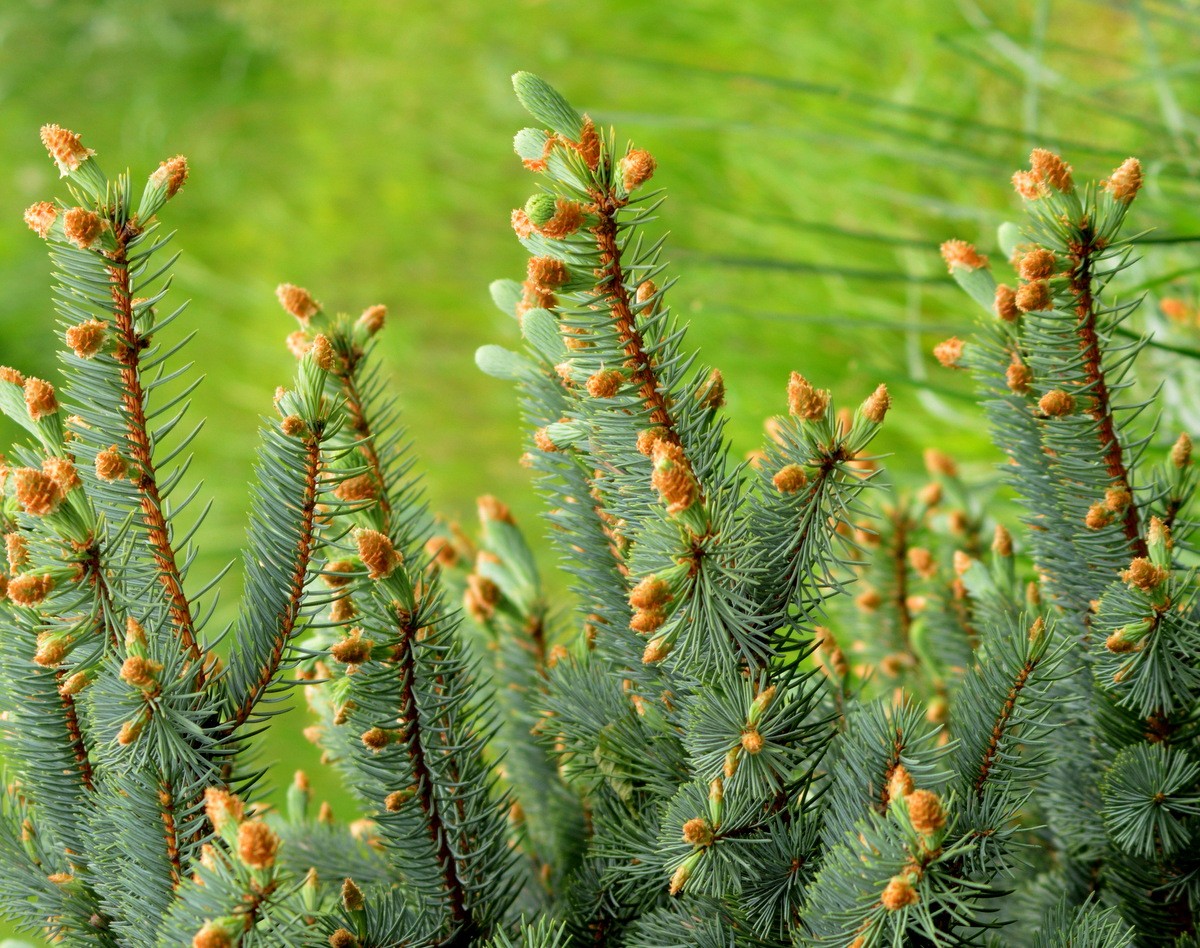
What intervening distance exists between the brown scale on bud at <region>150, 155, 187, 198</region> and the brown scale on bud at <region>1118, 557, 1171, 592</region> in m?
0.31

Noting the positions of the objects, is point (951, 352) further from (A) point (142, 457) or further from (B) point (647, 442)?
(A) point (142, 457)

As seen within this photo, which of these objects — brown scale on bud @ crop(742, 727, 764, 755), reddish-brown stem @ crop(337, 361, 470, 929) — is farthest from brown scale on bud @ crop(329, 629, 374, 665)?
brown scale on bud @ crop(742, 727, 764, 755)

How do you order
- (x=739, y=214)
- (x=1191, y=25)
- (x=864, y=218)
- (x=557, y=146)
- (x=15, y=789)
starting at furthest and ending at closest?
(x=864, y=218), (x=739, y=214), (x=1191, y=25), (x=15, y=789), (x=557, y=146)

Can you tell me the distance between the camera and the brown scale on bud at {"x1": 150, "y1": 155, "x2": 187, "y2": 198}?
0.32m

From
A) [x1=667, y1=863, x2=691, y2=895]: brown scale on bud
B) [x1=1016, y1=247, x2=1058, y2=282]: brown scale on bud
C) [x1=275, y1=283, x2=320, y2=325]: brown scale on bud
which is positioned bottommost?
[x1=667, y1=863, x2=691, y2=895]: brown scale on bud

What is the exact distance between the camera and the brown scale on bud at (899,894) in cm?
28

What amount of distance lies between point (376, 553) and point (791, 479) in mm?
127

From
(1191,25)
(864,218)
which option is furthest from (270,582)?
(864,218)

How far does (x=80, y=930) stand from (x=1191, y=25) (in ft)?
2.78

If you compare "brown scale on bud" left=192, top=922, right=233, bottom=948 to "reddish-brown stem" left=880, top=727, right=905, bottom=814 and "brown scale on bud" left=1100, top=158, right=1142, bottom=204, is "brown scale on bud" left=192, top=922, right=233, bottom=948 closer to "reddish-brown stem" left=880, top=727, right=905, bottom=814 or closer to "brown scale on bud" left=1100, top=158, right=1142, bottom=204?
"reddish-brown stem" left=880, top=727, right=905, bottom=814

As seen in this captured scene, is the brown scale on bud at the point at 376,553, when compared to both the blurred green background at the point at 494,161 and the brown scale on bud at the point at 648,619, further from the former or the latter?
the blurred green background at the point at 494,161

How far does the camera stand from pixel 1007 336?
15.9 inches

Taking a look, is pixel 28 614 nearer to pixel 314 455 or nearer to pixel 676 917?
pixel 314 455

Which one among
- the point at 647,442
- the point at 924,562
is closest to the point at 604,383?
the point at 647,442
